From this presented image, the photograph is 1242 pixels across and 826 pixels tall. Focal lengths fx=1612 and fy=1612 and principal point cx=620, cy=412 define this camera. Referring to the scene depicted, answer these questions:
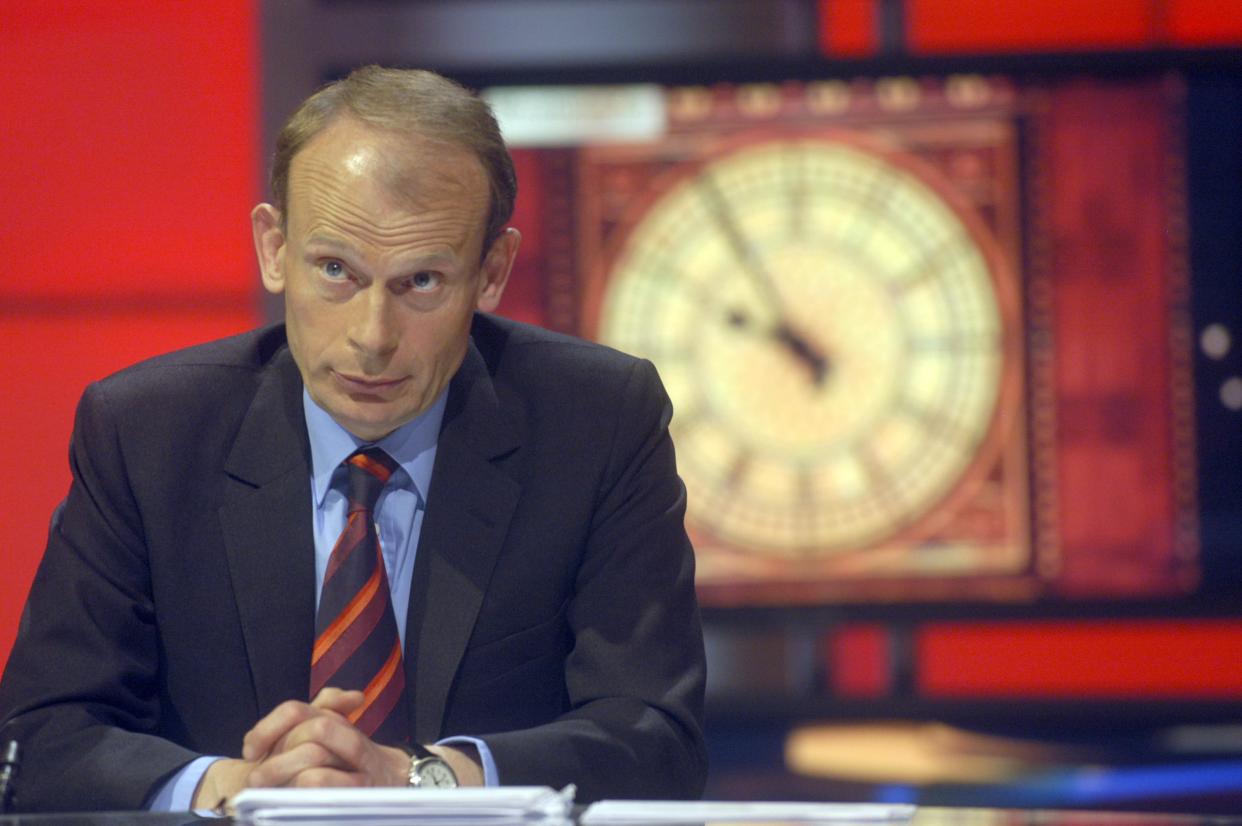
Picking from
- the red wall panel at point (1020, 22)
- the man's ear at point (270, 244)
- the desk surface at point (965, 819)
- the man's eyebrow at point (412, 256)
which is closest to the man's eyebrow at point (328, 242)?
the man's eyebrow at point (412, 256)

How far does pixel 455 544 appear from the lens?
1716mm

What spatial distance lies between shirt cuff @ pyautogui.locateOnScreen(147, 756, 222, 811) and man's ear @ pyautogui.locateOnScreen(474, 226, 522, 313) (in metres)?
0.55

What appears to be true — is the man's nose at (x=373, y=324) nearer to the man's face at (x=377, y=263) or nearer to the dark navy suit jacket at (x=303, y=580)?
the man's face at (x=377, y=263)

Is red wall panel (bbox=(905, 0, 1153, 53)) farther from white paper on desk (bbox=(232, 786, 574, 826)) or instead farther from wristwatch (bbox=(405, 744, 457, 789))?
white paper on desk (bbox=(232, 786, 574, 826))

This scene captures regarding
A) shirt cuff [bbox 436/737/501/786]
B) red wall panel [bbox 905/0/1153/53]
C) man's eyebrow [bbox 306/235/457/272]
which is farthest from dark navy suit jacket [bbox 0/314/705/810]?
red wall panel [bbox 905/0/1153/53]

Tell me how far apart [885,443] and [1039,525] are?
1.13ft

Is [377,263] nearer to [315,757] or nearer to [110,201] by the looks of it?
[315,757]

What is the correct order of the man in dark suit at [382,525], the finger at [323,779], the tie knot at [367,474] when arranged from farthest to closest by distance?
the tie knot at [367,474]
the man in dark suit at [382,525]
the finger at [323,779]

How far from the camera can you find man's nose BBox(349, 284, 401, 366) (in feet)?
5.23

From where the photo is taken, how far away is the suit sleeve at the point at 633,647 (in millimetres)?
1557

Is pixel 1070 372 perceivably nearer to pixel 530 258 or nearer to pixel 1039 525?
pixel 1039 525

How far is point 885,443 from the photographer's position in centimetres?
323

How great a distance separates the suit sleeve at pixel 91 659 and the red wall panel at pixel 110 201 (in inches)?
68.9

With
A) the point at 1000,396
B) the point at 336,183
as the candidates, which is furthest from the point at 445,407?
the point at 1000,396
